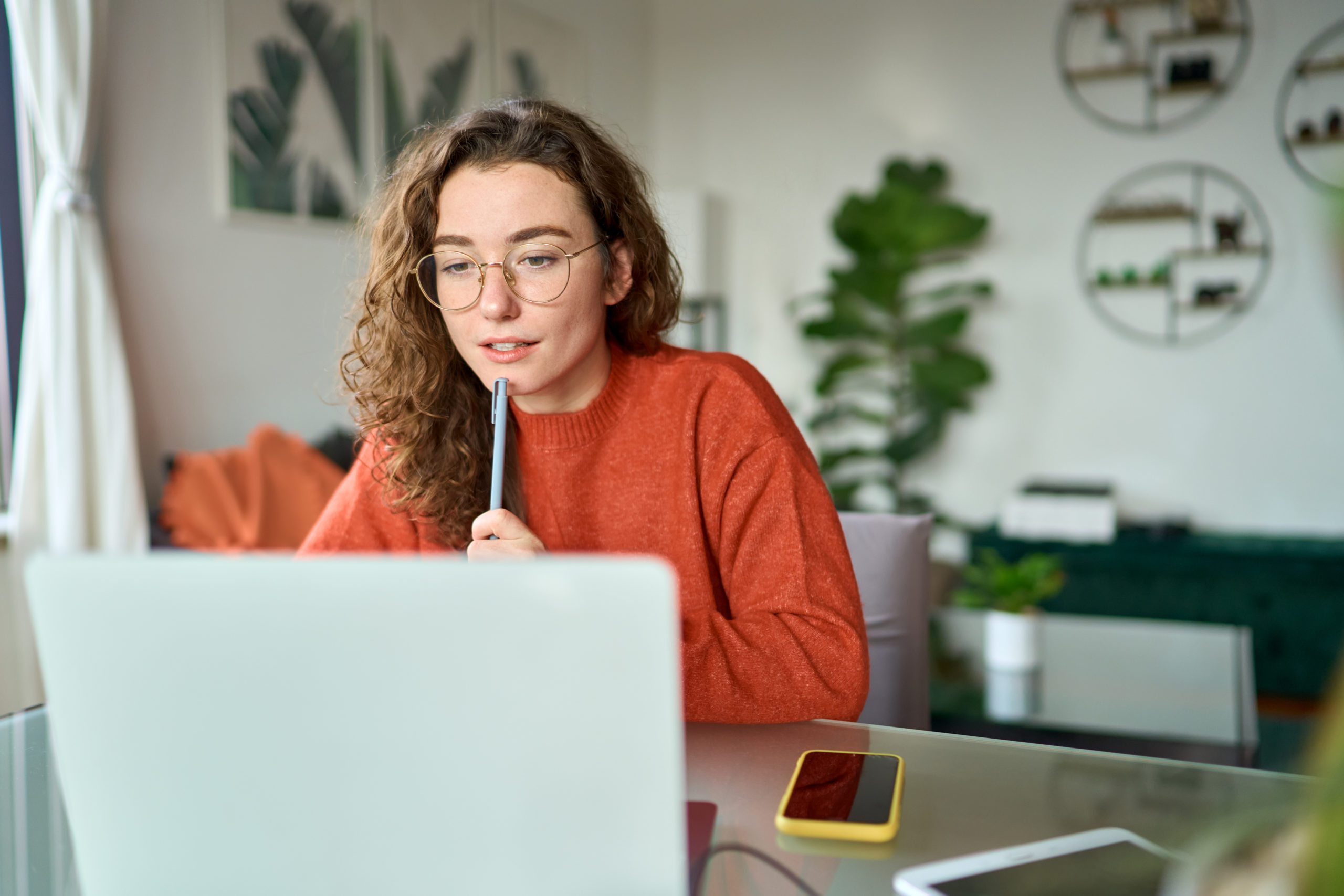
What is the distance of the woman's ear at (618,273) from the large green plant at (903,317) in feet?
9.64

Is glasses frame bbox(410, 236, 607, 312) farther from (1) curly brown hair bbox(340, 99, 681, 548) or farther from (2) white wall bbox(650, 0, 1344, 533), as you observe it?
(2) white wall bbox(650, 0, 1344, 533)

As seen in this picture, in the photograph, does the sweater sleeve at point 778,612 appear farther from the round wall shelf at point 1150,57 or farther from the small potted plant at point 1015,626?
the round wall shelf at point 1150,57

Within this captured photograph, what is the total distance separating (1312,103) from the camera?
3.67m

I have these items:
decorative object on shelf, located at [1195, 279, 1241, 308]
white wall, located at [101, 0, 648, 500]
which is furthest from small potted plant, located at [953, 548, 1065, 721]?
decorative object on shelf, located at [1195, 279, 1241, 308]

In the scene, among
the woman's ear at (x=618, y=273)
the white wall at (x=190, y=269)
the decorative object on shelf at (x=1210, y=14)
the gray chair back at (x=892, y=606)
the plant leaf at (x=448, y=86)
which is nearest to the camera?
the woman's ear at (x=618, y=273)

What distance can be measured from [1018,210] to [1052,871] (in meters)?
3.87

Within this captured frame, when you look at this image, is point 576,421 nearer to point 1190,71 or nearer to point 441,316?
point 441,316

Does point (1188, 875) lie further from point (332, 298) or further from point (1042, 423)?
point (1042, 423)

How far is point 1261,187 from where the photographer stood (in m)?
3.77

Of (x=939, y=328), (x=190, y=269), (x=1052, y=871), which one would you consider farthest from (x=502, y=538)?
(x=939, y=328)

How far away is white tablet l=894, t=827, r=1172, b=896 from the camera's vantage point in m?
0.59

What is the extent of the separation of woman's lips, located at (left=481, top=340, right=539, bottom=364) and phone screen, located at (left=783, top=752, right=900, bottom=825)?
1.70 ft

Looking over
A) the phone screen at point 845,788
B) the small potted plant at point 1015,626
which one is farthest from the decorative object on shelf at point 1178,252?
the phone screen at point 845,788

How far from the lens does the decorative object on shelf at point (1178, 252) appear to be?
12.4 ft
